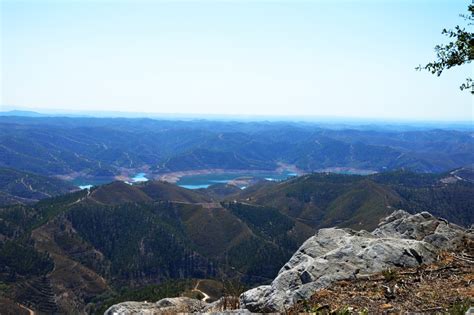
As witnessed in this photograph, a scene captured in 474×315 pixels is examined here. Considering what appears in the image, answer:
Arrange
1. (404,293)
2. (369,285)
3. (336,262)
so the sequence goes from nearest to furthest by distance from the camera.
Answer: (404,293) → (369,285) → (336,262)

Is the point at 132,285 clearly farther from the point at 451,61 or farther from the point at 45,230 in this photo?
the point at 451,61

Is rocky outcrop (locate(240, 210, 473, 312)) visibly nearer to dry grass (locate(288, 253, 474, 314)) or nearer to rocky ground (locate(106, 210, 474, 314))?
rocky ground (locate(106, 210, 474, 314))

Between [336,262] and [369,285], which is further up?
[369,285]

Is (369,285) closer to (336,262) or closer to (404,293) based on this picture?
(404,293)

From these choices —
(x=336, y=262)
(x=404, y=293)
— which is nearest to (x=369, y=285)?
(x=404, y=293)

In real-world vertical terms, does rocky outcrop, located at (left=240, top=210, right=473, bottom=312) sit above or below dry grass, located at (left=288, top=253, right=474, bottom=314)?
below

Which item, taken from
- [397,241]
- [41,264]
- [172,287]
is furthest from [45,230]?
[397,241]

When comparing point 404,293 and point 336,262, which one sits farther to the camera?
point 336,262

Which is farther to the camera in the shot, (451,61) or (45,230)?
(45,230)

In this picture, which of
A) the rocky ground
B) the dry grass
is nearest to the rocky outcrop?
the rocky ground

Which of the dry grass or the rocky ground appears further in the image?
the rocky ground

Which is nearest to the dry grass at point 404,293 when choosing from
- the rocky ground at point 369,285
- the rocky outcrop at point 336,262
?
the rocky ground at point 369,285
